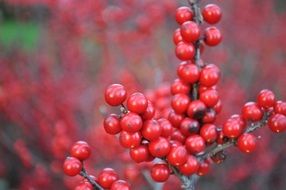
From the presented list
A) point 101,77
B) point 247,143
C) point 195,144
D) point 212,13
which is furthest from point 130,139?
point 101,77

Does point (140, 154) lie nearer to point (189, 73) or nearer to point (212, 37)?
point (189, 73)

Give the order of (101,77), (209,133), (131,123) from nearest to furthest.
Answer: (131,123)
(209,133)
(101,77)

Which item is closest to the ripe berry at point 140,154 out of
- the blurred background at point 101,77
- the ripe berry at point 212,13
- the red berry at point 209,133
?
the red berry at point 209,133

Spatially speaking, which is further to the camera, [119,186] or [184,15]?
[184,15]

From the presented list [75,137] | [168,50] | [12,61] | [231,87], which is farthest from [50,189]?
[168,50]

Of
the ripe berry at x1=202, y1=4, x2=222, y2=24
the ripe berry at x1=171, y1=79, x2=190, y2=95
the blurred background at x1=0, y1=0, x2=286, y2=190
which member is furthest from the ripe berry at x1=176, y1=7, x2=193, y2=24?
the blurred background at x1=0, y1=0, x2=286, y2=190

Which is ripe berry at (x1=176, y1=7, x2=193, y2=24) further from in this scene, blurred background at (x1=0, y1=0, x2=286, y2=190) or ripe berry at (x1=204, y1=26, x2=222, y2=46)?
blurred background at (x1=0, y1=0, x2=286, y2=190)
